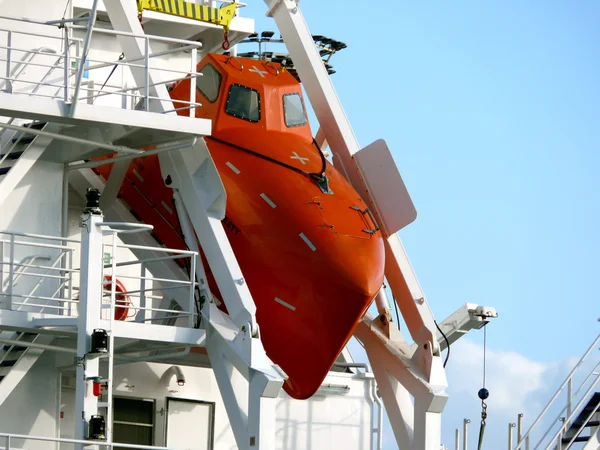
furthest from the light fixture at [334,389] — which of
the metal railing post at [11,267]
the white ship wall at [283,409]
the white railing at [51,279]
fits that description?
the metal railing post at [11,267]

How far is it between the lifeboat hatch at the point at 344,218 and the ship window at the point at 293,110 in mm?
2116

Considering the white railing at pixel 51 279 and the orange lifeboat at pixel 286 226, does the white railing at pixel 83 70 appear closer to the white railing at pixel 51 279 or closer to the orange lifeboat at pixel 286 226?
the orange lifeboat at pixel 286 226

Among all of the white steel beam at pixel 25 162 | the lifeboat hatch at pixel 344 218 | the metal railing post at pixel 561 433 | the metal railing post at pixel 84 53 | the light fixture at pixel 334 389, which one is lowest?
the metal railing post at pixel 561 433

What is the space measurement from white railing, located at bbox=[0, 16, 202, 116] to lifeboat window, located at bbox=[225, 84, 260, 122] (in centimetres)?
73

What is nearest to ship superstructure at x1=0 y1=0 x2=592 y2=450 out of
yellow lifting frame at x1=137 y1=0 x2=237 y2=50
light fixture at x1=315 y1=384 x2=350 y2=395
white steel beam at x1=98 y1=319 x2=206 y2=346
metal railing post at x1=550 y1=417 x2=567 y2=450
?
white steel beam at x1=98 y1=319 x2=206 y2=346

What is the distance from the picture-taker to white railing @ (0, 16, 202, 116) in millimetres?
18562

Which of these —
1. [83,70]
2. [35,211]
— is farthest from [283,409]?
[83,70]

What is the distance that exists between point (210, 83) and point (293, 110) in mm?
1388

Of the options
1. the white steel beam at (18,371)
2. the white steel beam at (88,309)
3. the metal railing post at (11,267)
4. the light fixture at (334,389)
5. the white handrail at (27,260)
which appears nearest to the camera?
the white steel beam at (88,309)

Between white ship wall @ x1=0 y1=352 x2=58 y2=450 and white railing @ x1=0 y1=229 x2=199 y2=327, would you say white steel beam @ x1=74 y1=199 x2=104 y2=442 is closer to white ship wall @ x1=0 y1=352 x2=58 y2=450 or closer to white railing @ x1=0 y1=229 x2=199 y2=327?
white railing @ x1=0 y1=229 x2=199 y2=327

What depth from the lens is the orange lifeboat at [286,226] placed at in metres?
19.6

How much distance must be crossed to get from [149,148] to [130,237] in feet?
5.28

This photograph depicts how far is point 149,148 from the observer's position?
21.5 meters

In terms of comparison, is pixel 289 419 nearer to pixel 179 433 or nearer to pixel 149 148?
pixel 179 433
